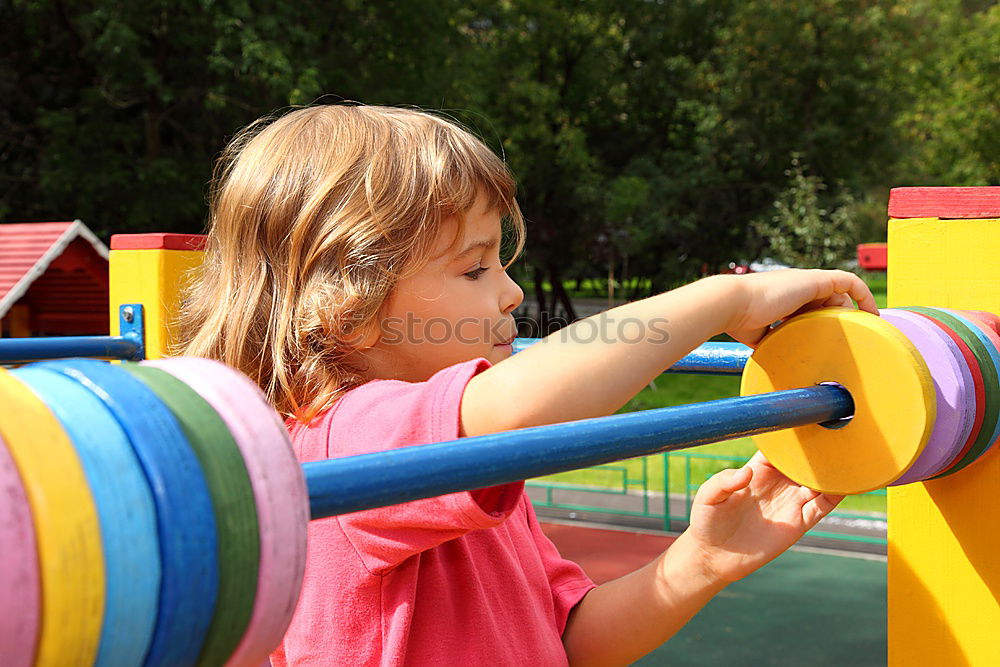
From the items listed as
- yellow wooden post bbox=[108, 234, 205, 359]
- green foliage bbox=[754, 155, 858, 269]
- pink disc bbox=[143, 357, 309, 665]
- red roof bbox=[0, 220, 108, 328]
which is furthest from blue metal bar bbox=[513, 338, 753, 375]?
green foliage bbox=[754, 155, 858, 269]

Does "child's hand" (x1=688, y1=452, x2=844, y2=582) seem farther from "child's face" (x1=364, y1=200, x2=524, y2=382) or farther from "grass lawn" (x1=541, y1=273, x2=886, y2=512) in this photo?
"grass lawn" (x1=541, y1=273, x2=886, y2=512)

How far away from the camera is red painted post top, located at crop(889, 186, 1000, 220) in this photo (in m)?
1.21

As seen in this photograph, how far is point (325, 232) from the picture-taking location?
46.8 inches

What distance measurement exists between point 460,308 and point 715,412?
41 cm

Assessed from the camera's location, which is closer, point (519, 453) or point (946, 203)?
point (519, 453)

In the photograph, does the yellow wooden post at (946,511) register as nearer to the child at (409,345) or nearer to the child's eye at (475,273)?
the child at (409,345)

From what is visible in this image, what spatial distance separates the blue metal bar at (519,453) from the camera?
597mm

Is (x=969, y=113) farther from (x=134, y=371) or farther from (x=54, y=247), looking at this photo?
(x=134, y=371)

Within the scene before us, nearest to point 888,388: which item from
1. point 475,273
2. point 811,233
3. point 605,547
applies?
point 475,273

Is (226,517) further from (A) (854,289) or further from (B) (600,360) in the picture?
(A) (854,289)

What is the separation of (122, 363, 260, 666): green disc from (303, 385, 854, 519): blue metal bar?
5cm

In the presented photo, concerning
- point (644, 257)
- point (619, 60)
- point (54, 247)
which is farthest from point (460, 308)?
point (619, 60)

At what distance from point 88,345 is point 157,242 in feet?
1.05

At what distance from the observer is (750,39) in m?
18.9
